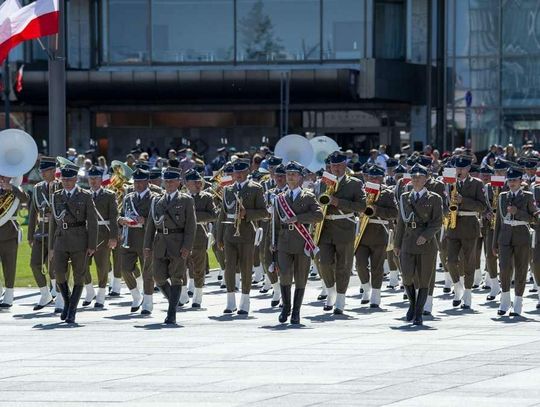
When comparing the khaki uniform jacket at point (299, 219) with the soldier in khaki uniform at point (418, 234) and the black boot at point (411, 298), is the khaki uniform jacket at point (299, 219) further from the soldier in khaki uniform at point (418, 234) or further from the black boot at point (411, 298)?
the black boot at point (411, 298)

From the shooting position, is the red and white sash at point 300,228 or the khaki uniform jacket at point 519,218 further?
the khaki uniform jacket at point 519,218

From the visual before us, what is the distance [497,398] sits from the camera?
42.9ft

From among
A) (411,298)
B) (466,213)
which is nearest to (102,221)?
(411,298)

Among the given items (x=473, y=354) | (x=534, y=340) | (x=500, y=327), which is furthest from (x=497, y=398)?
(x=500, y=327)

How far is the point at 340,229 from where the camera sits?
20.9 m

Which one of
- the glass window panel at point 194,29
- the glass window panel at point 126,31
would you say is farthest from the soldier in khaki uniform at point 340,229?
the glass window panel at point 126,31

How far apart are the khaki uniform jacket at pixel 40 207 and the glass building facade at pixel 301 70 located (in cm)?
2955

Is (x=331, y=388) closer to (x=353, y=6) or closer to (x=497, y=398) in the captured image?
(x=497, y=398)

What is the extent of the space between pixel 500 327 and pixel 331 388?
18.3 feet

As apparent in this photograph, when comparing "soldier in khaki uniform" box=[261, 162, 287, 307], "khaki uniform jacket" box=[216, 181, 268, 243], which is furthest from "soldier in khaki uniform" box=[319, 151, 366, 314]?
"khaki uniform jacket" box=[216, 181, 268, 243]

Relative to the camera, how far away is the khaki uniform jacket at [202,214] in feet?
72.1

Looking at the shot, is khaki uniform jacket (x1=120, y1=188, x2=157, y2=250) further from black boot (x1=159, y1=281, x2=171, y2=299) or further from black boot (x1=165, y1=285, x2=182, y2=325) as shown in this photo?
black boot (x1=165, y1=285, x2=182, y2=325)

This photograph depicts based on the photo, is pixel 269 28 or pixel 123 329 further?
pixel 269 28

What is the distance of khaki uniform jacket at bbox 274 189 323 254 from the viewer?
64.2 ft
